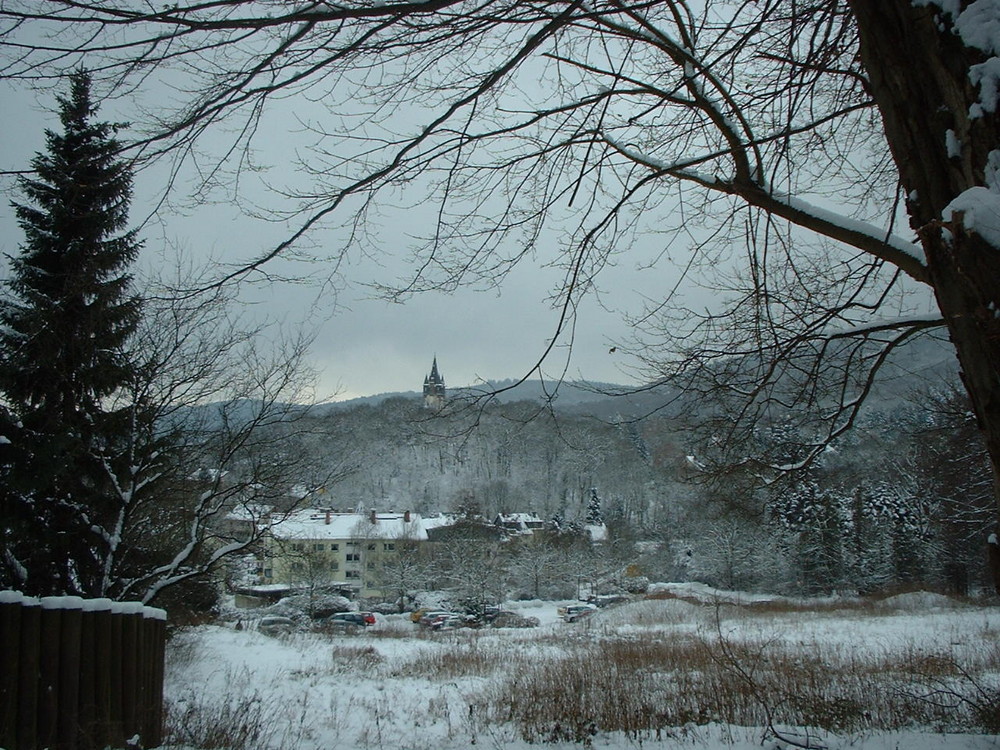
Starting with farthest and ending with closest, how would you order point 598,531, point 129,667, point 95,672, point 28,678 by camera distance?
point 598,531, point 129,667, point 95,672, point 28,678

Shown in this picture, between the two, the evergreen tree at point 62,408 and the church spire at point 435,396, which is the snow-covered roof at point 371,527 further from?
the church spire at point 435,396

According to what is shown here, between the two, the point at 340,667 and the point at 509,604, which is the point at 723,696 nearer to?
the point at 340,667

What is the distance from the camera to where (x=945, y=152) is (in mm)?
2154

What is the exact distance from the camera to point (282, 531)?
11.1m

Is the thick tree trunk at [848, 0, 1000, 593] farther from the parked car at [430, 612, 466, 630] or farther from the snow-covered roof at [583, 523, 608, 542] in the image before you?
the snow-covered roof at [583, 523, 608, 542]

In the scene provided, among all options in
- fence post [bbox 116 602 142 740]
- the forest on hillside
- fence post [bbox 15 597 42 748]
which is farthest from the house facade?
fence post [bbox 15 597 42 748]

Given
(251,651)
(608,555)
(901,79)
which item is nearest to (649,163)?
(901,79)

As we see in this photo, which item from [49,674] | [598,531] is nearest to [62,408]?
[49,674]

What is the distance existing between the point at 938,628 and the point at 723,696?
13.2 meters

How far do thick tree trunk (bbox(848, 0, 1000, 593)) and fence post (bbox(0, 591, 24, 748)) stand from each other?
4759 millimetres

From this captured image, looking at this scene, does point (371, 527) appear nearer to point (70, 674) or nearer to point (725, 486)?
point (725, 486)

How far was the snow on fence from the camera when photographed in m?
3.82

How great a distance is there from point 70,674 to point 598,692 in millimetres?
5990

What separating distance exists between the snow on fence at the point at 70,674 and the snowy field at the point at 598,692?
865mm
